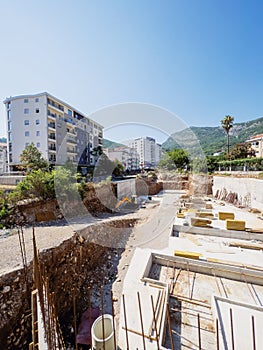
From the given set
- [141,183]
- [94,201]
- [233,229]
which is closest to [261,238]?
[233,229]

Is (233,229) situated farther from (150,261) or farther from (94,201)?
(94,201)

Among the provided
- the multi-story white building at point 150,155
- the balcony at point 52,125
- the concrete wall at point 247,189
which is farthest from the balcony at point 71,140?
the concrete wall at point 247,189

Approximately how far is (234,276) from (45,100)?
24932 millimetres

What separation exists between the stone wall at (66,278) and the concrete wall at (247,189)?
718 cm

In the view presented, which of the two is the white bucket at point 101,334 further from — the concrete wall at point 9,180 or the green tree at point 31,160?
the green tree at point 31,160

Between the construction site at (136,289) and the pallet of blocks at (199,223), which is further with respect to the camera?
the pallet of blocks at (199,223)

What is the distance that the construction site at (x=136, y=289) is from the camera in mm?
2326

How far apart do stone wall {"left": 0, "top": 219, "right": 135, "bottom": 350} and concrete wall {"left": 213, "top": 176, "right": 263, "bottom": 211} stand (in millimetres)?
7176

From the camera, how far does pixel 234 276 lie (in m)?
3.72

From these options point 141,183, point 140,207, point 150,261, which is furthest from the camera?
point 141,183

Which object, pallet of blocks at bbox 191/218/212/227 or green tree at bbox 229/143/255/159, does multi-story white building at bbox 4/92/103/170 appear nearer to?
pallet of blocks at bbox 191/218/212/227

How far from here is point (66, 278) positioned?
485 cm

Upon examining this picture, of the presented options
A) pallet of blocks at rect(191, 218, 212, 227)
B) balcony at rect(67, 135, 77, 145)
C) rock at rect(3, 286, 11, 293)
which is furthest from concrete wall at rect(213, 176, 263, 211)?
balcony at rect(67, 135, 77, 145)

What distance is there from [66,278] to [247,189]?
10444 millimetres
